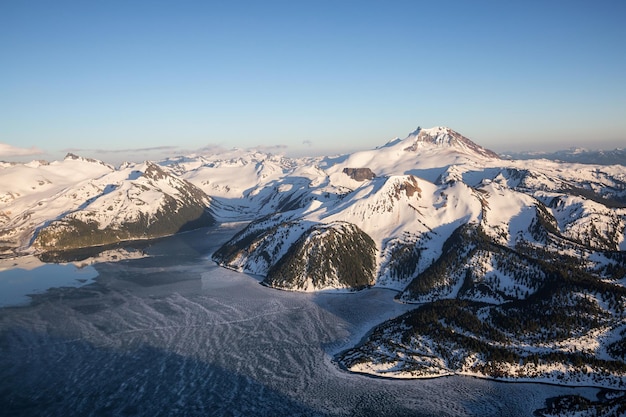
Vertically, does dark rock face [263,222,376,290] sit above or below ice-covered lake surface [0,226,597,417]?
above

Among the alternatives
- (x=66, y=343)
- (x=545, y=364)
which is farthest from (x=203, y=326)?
(x=545, y=364)

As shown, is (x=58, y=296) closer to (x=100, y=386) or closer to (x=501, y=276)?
(x=100, y=386)

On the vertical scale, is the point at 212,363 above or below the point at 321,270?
below

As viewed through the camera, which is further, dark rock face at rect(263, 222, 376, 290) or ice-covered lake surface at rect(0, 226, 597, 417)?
dark rock face at rect(263, 222, 376, 290)

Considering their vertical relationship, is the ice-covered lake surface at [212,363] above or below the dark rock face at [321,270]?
below

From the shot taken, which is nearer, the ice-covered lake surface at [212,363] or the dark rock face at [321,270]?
the ice-covered lake surface at [212,363]

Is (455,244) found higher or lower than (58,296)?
higher

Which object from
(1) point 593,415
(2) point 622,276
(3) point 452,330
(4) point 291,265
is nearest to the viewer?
(1) point 593,415

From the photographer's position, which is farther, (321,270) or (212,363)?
(321,270)
